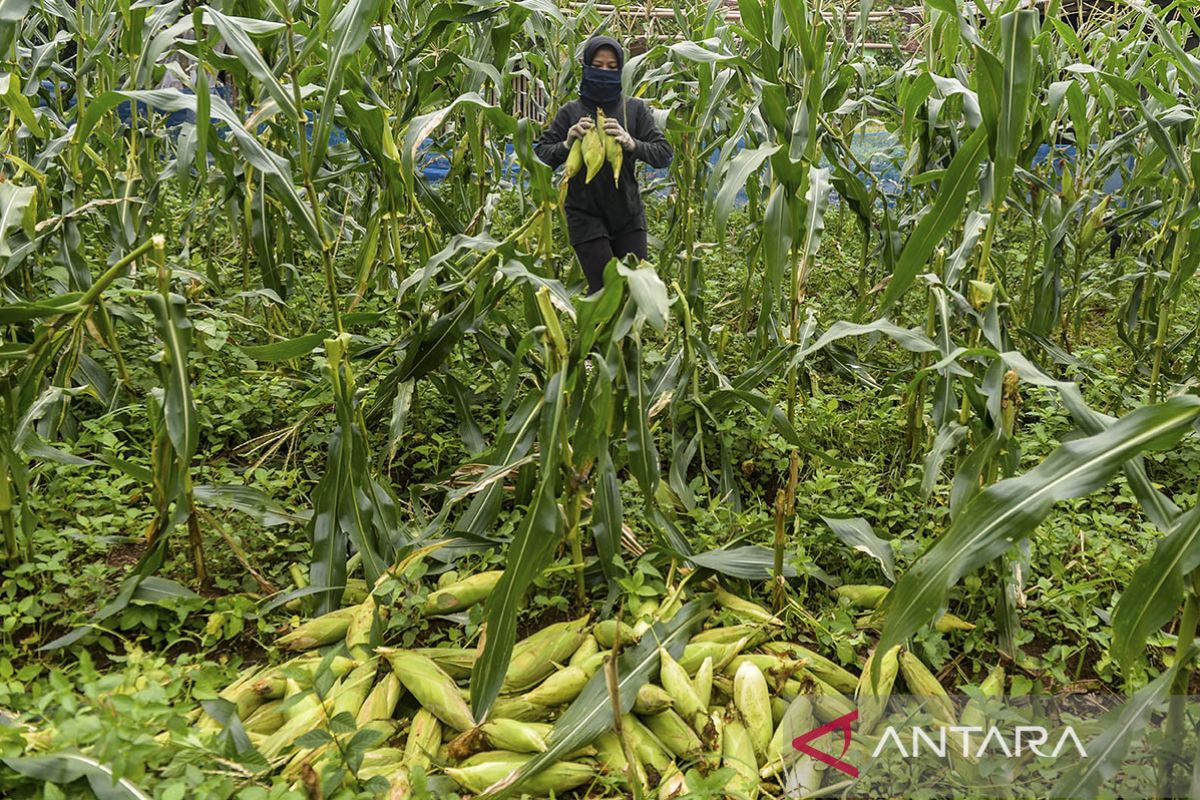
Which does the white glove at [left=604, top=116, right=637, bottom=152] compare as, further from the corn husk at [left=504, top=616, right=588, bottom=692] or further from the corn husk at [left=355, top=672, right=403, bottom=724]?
the corn husk at [left=355, top=672, right=403, bottom=724]

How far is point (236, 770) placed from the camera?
6.50ft

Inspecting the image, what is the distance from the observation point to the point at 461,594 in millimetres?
2627

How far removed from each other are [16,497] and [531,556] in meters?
1.79

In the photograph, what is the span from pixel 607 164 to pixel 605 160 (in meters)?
0.29

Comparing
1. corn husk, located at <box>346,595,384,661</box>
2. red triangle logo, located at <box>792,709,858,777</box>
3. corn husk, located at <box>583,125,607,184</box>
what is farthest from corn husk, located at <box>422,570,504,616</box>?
corn husk, located at <box>583,125,607,184</box>

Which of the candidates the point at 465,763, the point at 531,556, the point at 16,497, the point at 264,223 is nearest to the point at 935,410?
the point at 531,556

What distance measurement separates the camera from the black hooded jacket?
4.14 metres

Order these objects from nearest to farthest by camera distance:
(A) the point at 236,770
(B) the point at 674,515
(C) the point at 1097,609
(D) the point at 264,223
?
(A) the point at 236,770 < (C) the point at 1097,609 < (B) the point at 674,515 < (D) the point at 264,223

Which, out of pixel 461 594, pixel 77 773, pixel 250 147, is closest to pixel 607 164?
pixel 250 147

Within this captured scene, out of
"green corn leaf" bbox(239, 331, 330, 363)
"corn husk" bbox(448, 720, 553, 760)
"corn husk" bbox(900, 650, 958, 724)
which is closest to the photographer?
"corn husk" bbox(448, 720, 553, 760)

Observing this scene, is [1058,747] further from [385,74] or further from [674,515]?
[385,74]

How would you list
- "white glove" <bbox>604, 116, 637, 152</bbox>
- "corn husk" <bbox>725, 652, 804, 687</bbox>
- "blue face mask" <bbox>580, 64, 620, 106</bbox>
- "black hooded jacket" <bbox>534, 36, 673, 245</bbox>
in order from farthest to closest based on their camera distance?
"black hooded jacket" <bbox>534, 36, 673, 245</bbox>, "blue face mask" <bbox>580, 64, 620, 106</bbox>, "white glove" <bbox>604, 116, 637, 152</bbox>, "corn husk" <bbox>725, 652, 804, 687</bbox>

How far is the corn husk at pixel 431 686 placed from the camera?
220 cm

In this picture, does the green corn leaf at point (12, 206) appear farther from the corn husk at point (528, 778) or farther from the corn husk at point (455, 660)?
the corn husk at point (528, 778)
